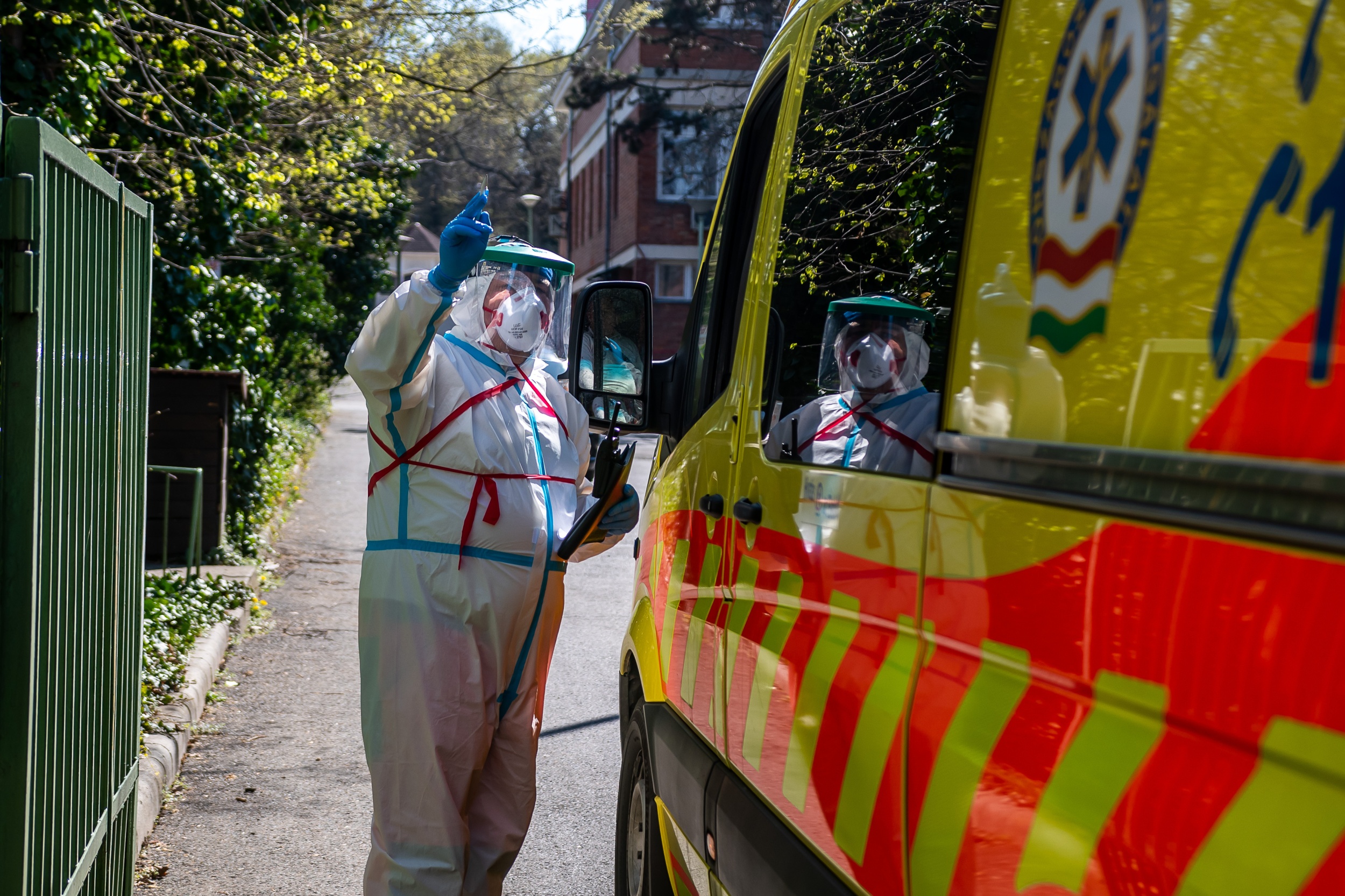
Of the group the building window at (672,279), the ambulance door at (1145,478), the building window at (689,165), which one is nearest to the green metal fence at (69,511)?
the ambulance door at (1145,478)

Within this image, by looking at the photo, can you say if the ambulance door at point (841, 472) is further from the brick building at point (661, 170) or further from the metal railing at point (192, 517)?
the brick building at point (661, 170)

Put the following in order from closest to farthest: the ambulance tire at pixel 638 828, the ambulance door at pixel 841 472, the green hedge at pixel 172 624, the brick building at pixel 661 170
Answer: the ambulance door at pixel 841 472 → the ambulance tire at pixel 638 828 → the green hedge at pixel 172 624 → the brick building at pixel 661 170

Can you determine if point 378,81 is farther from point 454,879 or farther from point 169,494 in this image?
point 454,879

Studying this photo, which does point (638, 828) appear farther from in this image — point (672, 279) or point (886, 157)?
point (672, 279)

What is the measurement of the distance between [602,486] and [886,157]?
180 centimetres

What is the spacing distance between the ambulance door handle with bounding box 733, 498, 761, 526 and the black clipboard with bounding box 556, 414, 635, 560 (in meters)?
1.11

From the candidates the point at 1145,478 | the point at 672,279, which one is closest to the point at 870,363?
the point at 1145,478

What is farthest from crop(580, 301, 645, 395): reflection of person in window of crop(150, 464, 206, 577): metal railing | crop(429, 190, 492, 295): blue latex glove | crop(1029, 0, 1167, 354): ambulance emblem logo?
crop(150, 464, 206, 577): metal railing

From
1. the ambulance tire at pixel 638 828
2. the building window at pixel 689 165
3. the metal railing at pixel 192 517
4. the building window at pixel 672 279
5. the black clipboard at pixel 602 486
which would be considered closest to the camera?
the ambulance tire at pixel 638 828

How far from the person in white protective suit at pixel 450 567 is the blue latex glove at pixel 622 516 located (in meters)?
0.14

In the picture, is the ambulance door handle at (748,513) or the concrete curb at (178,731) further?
the concrete curb at (178,731)

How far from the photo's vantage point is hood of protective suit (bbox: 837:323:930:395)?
1.80 metres

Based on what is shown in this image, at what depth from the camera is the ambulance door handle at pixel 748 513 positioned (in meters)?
2.43

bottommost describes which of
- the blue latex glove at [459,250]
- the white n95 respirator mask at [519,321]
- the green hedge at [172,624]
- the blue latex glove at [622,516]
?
the green hedge at [172,624]
